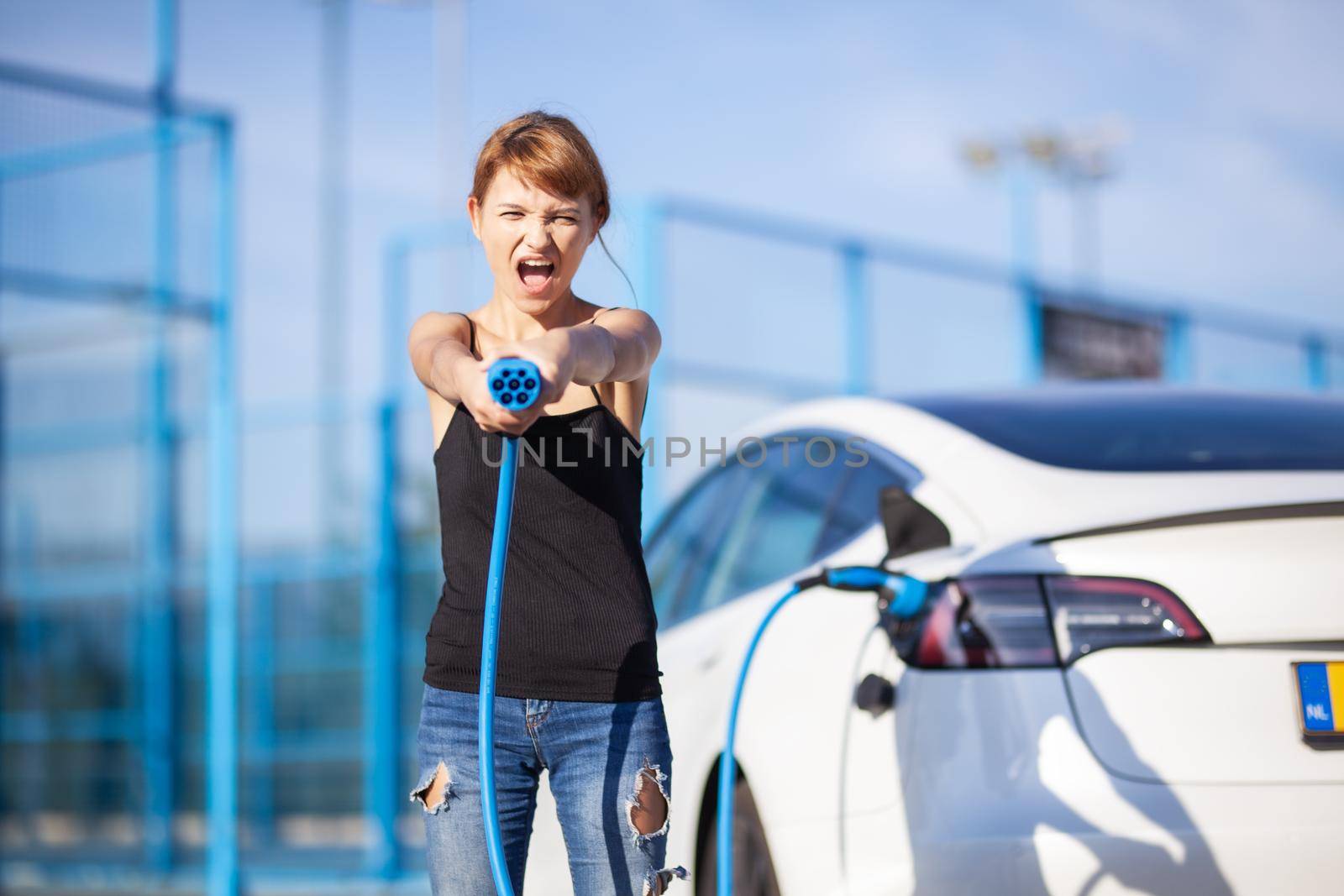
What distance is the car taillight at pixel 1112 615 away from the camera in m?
2.61

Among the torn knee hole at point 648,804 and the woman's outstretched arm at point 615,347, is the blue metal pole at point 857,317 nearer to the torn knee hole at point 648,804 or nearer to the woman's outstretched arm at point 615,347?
the woman's outstretched arm at point 615,347

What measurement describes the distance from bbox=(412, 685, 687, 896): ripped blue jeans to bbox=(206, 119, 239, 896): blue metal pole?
5307 millimetres

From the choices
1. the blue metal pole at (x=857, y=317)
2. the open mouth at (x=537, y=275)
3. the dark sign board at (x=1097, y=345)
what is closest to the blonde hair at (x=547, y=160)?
the open mouth at (x=537, y=275)

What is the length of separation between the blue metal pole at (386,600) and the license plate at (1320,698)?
7212mm

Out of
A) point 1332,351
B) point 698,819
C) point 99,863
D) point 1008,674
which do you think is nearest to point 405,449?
point 99,863

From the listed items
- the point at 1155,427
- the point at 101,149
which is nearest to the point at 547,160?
the point at 1155,427

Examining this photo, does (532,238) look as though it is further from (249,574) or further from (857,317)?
(249,574)

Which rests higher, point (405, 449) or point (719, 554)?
point (405, 449)

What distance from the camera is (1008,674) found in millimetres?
2650

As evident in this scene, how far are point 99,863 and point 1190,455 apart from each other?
9.96 meters

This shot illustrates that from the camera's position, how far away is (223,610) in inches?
296

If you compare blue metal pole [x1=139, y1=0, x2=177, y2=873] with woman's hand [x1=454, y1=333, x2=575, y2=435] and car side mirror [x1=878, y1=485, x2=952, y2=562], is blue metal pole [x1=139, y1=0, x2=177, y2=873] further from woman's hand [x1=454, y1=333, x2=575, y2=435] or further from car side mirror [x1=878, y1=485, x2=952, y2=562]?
woman's hand [x1=454, y1=333, x2=575, y2=435]

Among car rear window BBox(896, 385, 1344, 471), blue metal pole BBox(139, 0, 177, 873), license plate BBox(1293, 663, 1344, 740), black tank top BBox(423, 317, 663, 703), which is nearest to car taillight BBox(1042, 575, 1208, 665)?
license plate BBox(1293, 663, 1344, 740)

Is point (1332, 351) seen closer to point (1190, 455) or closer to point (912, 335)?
point (912, 335)
